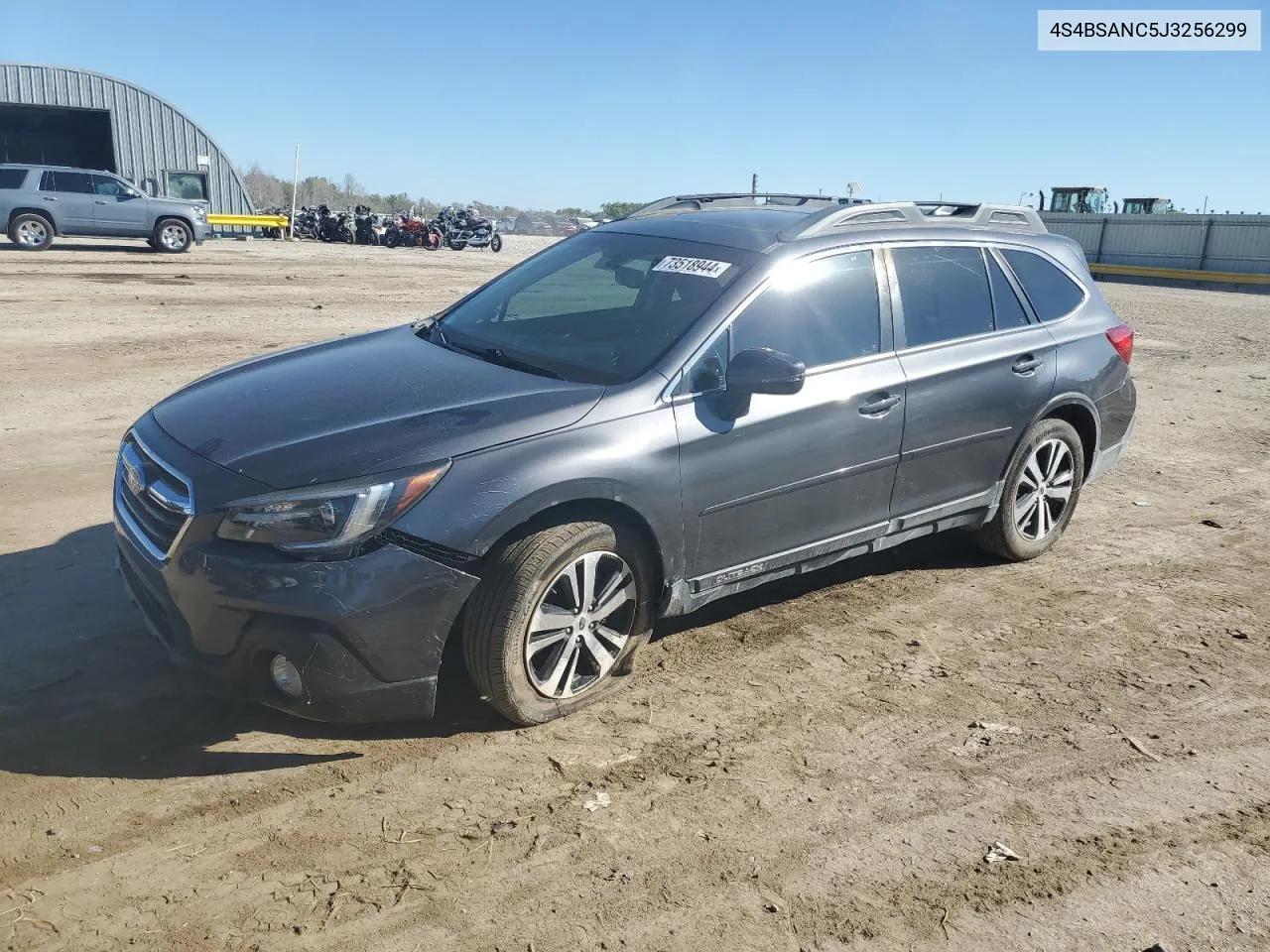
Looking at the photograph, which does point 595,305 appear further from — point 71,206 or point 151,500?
point 71,206

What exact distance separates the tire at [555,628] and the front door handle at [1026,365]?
7.96 feet

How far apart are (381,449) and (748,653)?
1906mm

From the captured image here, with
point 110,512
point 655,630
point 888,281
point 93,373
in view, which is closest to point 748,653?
point 655,630

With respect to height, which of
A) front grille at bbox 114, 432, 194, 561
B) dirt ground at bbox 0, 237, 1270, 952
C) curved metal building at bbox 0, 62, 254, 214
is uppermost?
curved metal building at bbox 0, 62, 254, 214

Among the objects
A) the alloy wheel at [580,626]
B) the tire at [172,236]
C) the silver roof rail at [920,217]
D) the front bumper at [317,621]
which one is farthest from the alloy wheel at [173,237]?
the alloy wheel at [580,626]

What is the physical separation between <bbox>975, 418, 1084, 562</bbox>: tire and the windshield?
2.03 m

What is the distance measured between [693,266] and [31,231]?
951 inches

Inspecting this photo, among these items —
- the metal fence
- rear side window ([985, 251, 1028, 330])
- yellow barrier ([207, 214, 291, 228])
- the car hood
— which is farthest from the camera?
yellow barrier ([207, 214, 291, 228])

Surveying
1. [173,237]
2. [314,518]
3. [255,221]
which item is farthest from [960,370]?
[255,221]

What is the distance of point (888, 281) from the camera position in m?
4.82

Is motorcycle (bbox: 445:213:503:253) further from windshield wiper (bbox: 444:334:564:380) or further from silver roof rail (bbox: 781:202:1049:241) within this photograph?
windshield wiper (bbox: 444:334:564:380)

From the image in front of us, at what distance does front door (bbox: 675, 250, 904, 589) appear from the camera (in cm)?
402

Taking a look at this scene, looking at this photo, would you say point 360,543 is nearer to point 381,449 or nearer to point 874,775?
point 381,449

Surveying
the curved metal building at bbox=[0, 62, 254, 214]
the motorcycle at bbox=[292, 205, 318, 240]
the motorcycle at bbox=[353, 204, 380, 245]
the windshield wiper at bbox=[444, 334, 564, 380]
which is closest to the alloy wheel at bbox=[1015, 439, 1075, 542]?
the windshield wiper at bbox=[444, 334, 564, 380]
